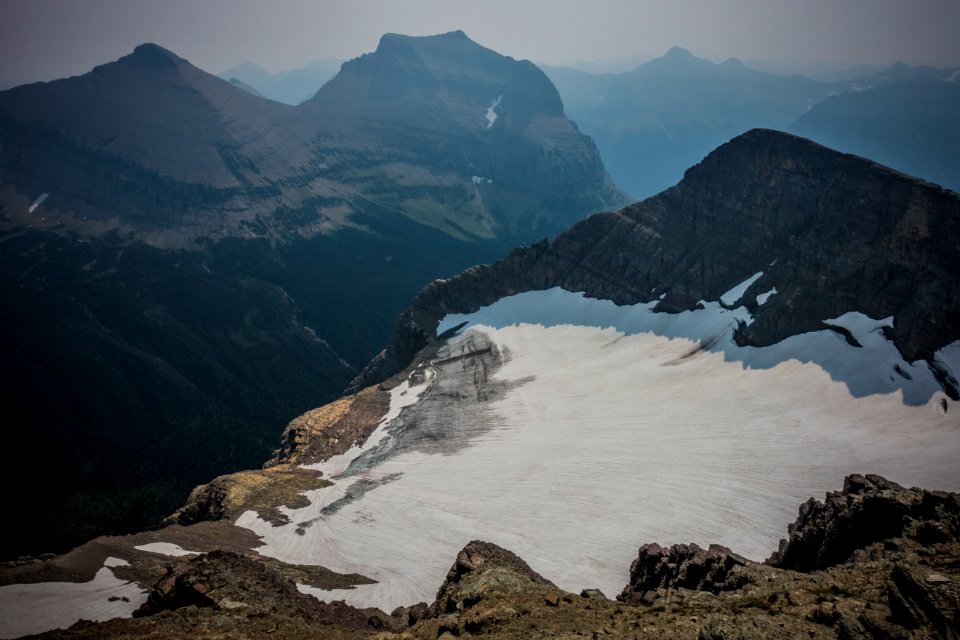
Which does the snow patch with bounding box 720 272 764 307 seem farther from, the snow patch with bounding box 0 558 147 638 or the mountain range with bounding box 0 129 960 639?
the snow patch with bounding box 0 558 147 638

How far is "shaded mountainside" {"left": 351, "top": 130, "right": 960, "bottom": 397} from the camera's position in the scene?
93.6 m

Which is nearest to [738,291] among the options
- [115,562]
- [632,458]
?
[632,458]

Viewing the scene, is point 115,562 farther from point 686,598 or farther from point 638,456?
point 638,456

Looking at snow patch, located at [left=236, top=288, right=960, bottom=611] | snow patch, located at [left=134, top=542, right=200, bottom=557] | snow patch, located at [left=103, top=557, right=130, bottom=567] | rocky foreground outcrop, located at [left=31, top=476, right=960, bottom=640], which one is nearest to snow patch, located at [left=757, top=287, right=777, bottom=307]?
snow patch, located at [left=236, top=288, right=960, bottom=611]

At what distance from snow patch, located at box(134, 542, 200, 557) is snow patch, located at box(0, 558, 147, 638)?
10717mm

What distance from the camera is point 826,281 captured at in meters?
103

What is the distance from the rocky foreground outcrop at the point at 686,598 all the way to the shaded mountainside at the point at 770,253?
175 ft

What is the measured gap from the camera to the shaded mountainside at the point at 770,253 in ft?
307

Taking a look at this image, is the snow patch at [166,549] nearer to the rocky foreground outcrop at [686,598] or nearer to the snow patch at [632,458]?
the snow patch at [632,458]

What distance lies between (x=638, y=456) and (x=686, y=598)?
48.1 m

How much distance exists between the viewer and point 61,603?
43.1 m

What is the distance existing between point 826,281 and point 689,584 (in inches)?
3133

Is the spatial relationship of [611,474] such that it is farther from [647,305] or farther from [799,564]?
[647,305]

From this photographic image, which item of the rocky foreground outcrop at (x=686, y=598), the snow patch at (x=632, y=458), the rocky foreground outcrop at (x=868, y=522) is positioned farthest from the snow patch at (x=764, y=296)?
the rocky foreground outcrop at (x=686, y=598)
